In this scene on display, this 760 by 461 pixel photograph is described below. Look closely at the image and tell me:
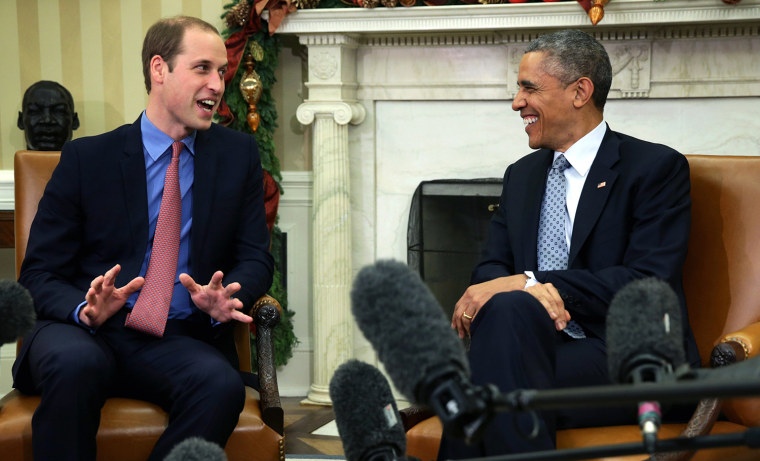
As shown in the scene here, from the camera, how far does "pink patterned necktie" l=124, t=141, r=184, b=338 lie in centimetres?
221

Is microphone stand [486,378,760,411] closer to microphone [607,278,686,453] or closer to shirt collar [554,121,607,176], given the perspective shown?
microphone [607,278,686,453]

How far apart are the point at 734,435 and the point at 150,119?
6.68 feet

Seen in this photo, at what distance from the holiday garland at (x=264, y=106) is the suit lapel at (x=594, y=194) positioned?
194 centimetres

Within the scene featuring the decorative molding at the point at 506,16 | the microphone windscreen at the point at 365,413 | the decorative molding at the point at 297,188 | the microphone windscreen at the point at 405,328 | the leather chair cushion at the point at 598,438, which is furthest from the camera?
the decorative molding at the point at 297,188

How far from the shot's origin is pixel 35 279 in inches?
89.6

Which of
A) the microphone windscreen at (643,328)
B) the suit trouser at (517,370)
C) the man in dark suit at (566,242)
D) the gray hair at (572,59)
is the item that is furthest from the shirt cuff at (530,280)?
the microphone windscreen at (643,328)

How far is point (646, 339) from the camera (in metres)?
0.80

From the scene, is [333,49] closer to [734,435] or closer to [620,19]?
[620,19]

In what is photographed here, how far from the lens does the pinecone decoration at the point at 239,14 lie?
389cm

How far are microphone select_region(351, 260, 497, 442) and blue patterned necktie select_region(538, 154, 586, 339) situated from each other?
160cm

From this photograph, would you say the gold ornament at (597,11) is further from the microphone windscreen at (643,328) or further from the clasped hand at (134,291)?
the microphone windscreen at (643,328)

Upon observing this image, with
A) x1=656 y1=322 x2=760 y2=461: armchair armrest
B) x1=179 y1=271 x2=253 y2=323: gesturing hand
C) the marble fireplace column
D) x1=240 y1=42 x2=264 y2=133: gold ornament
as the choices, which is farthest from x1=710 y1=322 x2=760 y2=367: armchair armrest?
x1=240 y1=42 x2=264 y2=133: gold ornament

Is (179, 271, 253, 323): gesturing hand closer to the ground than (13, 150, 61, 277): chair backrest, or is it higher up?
closer to the ground

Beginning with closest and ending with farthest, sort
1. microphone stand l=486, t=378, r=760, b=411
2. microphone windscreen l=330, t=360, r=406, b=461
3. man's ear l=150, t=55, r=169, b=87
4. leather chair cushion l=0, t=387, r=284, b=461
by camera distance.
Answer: microphone stand l=486, t=378, r=760, b=411 → microphone windscreen l=330, t=360, r=406, b=461 → leather chair cushion l=0, t=387, r=284, b=461 → man's ear l=150, t=55, r=169, b=87
